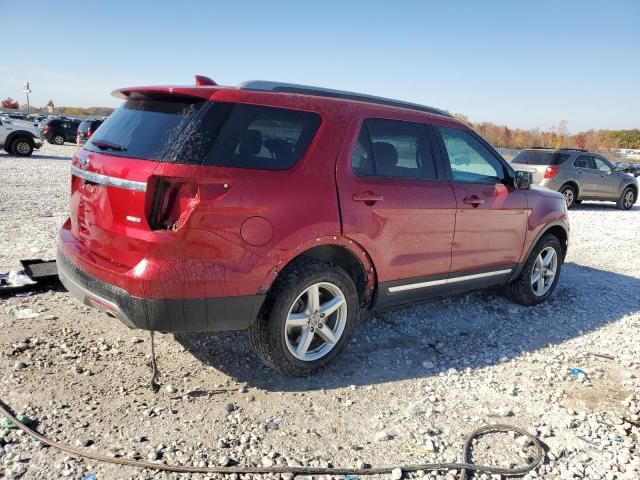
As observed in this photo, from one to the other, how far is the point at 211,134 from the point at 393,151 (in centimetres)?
152

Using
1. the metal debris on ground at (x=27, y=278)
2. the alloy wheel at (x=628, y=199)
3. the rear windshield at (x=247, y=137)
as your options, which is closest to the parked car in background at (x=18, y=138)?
the metal debris on ground at (x=27, y=278)

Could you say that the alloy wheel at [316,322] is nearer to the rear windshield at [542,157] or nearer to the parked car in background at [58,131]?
the rear windshield at [542,157]

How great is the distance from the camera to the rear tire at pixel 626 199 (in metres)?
15.6

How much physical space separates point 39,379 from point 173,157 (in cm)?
171

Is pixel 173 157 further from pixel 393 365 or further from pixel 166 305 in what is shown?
pixel 393 365

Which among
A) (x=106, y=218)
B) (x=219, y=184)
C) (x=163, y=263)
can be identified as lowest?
(x=163, y=263)

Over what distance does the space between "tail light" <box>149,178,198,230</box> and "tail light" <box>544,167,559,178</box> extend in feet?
42.8

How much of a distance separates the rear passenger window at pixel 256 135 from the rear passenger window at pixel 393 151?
439 mm

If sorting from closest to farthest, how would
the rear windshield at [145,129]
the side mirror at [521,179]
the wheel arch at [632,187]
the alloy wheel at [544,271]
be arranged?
the rear windshield at [145,129] → the side mirror at [521,179] → the alloy wheel at [544,271] → the wheel arch at [632,187]

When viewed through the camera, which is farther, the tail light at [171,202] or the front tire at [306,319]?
the front tire at [306,319]

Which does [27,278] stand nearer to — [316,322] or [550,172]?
[316,322]

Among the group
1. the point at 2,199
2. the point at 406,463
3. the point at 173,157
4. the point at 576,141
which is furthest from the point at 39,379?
the point at 576,141

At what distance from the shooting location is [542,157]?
14.1 m

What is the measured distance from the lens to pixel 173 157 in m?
2.84
